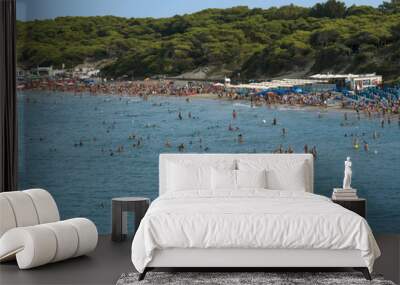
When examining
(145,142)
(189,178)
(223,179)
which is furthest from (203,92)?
(223,179)

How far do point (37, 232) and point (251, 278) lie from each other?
5.93ft

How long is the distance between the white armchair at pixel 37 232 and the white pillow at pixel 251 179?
1660mm

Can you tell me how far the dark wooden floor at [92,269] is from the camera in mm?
6051

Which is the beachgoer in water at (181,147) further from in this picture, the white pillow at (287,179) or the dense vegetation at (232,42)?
the white pillow at (287,179)

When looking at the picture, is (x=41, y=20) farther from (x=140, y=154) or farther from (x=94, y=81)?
(x=140, y=154)

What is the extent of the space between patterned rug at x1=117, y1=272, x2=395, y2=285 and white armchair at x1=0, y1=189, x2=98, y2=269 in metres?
0.72

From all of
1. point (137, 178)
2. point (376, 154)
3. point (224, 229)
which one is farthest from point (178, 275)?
point (376, 154)

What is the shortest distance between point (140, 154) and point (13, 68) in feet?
5.57

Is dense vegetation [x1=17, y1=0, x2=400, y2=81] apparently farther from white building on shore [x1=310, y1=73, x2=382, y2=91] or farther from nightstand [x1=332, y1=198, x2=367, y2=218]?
nightstand [x1=332, y1=198, x2=367, y2=218]

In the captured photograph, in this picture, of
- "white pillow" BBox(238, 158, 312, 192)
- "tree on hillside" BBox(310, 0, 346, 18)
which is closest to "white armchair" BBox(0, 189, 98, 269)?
"white pillow" BBox(238, 158, 312, 192)

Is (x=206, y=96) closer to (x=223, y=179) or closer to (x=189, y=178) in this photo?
(x=189, y=178)

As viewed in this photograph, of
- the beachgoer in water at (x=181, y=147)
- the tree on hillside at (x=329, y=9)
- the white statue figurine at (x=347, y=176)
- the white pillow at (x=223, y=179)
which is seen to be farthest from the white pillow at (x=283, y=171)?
the tree on hillside at (x=329, y=9)

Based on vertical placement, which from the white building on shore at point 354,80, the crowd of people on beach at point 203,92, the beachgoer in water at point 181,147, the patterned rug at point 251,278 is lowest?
the patterned rug at point 251,278

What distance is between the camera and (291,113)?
8.90 meters
